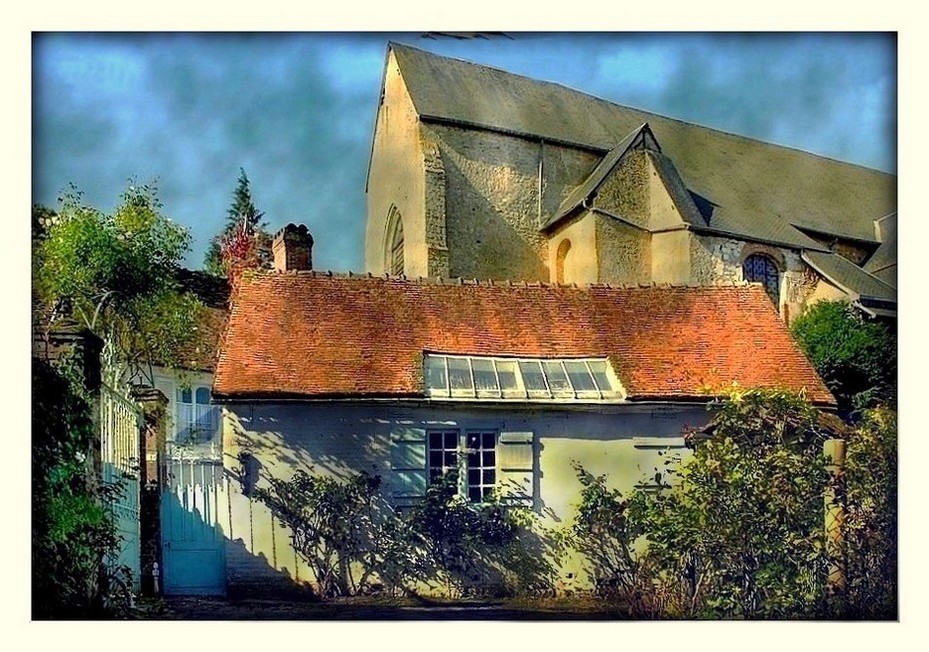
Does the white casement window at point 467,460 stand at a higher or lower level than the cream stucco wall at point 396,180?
lower

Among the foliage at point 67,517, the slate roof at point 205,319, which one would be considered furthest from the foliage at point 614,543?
the foliage at point 67,517

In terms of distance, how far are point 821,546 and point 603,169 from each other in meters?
4.91

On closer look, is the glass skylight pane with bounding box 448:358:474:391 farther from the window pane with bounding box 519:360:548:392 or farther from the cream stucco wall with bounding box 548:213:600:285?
the cream stucco wall with bounding box 548:213:600:285

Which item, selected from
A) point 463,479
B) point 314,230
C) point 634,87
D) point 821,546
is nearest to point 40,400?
point 314,230

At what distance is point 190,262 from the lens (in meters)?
9.93

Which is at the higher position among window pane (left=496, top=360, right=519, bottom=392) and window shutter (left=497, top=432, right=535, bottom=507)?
window pane (left=496, top=360, right=519, bottom=392)

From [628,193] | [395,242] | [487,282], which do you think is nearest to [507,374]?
[487,282]

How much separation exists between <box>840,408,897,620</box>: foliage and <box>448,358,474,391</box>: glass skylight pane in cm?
343

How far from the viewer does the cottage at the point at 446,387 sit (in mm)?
9539

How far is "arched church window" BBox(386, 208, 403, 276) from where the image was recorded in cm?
1122

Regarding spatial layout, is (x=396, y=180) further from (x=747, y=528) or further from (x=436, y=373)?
(x=747, y=528)

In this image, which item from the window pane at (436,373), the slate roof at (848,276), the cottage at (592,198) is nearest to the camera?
the window pane at (436,373)

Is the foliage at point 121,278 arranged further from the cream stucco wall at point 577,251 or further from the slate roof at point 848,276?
A: the slate roof at point 848,276

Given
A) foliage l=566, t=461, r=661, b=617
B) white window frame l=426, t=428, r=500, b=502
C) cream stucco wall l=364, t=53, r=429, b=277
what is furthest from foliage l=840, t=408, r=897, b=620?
cream stucco wall l=364, t=53, r=429, b=277
